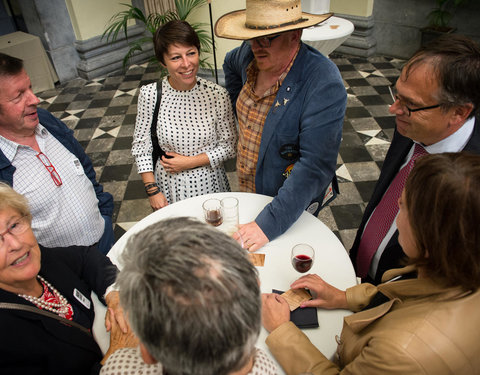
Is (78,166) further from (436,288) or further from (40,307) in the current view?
(436,288)

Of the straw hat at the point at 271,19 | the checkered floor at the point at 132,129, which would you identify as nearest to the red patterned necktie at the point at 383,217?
the straw hat at the point at 271,19

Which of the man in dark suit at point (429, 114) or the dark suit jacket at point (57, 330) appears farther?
the man in dark suit at point (429, 114)

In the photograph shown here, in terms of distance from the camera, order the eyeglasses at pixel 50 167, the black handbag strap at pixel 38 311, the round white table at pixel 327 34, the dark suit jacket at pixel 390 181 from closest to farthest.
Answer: the black handbag strap at pixel 38 311, the dark suit jacket at pixel 390 181, the eyeglasses at pixel 50 167, the round white table at pixel 327 34

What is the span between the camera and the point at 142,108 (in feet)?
6.81

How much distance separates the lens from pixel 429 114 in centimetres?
140

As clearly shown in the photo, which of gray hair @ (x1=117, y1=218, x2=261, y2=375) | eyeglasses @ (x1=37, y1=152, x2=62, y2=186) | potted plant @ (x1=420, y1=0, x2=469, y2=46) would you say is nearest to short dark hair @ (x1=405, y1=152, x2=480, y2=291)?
gray hair @ (x1=117, y1=218, x2=261, y2=375)

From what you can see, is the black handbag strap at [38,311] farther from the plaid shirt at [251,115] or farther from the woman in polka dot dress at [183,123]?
the plaid shirt at [251,115]

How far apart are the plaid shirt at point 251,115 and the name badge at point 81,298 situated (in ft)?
3.52

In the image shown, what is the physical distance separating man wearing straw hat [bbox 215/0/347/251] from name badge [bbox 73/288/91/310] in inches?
27.8

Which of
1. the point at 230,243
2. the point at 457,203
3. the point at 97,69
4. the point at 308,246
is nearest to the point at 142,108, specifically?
the point at 308,246

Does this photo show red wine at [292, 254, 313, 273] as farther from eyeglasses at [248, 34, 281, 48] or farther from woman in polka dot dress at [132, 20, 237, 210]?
eyeglasses at [248, 34, 281, 48]

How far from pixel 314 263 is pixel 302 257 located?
0.26 feet

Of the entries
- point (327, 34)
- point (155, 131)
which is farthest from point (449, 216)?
point (327, 34)

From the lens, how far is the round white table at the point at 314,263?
51.4 inches
